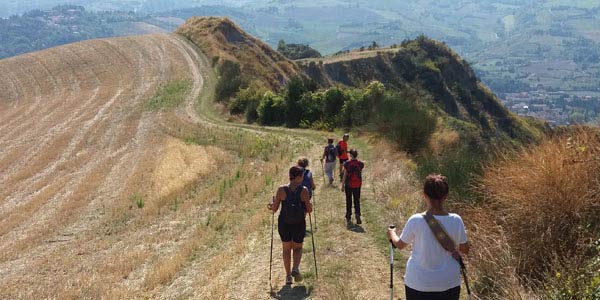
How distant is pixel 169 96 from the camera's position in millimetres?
52312

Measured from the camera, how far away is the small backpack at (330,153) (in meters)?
17.6

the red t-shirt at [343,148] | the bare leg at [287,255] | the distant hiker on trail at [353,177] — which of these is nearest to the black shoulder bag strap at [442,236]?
the bare leg at [287,255]

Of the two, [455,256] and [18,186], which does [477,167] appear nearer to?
[455,256]

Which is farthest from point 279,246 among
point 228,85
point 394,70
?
point 394,70

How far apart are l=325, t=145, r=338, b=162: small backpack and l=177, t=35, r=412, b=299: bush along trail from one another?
101 cm

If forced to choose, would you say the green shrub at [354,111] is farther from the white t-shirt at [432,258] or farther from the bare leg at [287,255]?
the white t-shirt at [432,258]

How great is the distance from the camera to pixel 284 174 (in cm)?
2225

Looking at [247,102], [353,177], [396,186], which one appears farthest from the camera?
[247,102]

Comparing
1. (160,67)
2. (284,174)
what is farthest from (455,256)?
(160,67)

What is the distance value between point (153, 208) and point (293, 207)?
12.3 metres

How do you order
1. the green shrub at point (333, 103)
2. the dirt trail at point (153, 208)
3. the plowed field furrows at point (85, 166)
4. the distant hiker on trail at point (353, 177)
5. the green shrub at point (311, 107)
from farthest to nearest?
1. the green shrub at point (311, 107)
2. the green shrub at point (333, 103)
3. the plowed field furrows at point (85, 166)
4. the distant hiker on trail at point (353, 177)
5. the dirt trail at point (153, 208)

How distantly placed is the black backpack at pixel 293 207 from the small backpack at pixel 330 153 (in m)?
8.27

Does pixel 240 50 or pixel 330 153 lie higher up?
pixel 330 153

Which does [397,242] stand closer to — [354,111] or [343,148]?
[343,148]
